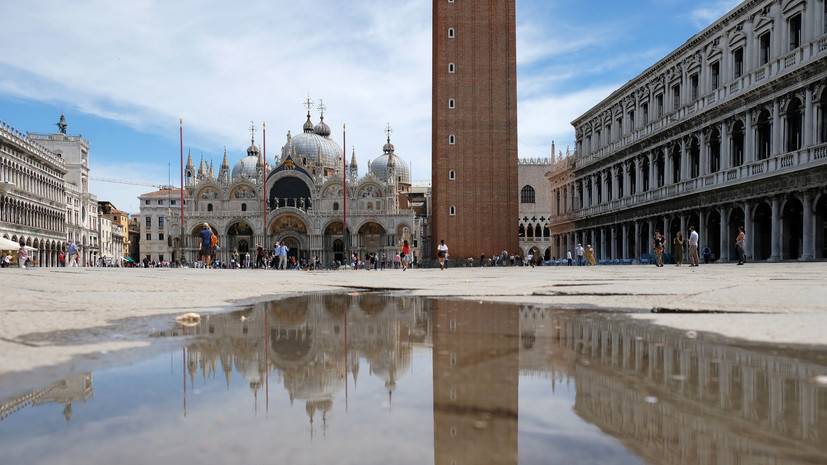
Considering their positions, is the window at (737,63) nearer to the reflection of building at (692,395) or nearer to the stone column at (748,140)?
the stone column at (748,140)

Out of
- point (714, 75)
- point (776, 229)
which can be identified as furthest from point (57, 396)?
point (714, 75)

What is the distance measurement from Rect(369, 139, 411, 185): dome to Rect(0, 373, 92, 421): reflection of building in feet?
264

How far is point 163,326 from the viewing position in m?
4.01

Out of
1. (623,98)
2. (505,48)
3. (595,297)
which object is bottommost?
(595,297)

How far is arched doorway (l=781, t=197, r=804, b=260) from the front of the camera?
23906 mm

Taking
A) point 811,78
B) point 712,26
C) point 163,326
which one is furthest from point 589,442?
point 712,26

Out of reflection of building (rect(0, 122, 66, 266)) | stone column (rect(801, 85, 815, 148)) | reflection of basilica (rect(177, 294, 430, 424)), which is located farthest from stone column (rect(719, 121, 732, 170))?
reflection of building (rect(0, 122, 66, 266))

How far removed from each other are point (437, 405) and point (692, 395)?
32.4 inches

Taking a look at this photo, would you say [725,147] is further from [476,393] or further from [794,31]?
[476,393]

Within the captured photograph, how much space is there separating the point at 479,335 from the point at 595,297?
3.20 meters

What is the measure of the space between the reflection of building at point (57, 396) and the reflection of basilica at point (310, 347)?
0.39 m

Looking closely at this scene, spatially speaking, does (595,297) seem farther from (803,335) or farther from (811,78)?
(811,78)

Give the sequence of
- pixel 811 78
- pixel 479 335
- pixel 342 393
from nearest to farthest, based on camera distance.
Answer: pixel 342 393
pixel 479 335
pixel 811 78

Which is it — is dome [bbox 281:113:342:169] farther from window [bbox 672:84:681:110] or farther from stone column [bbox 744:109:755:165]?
stone column [bbox 744:109:755:165]
